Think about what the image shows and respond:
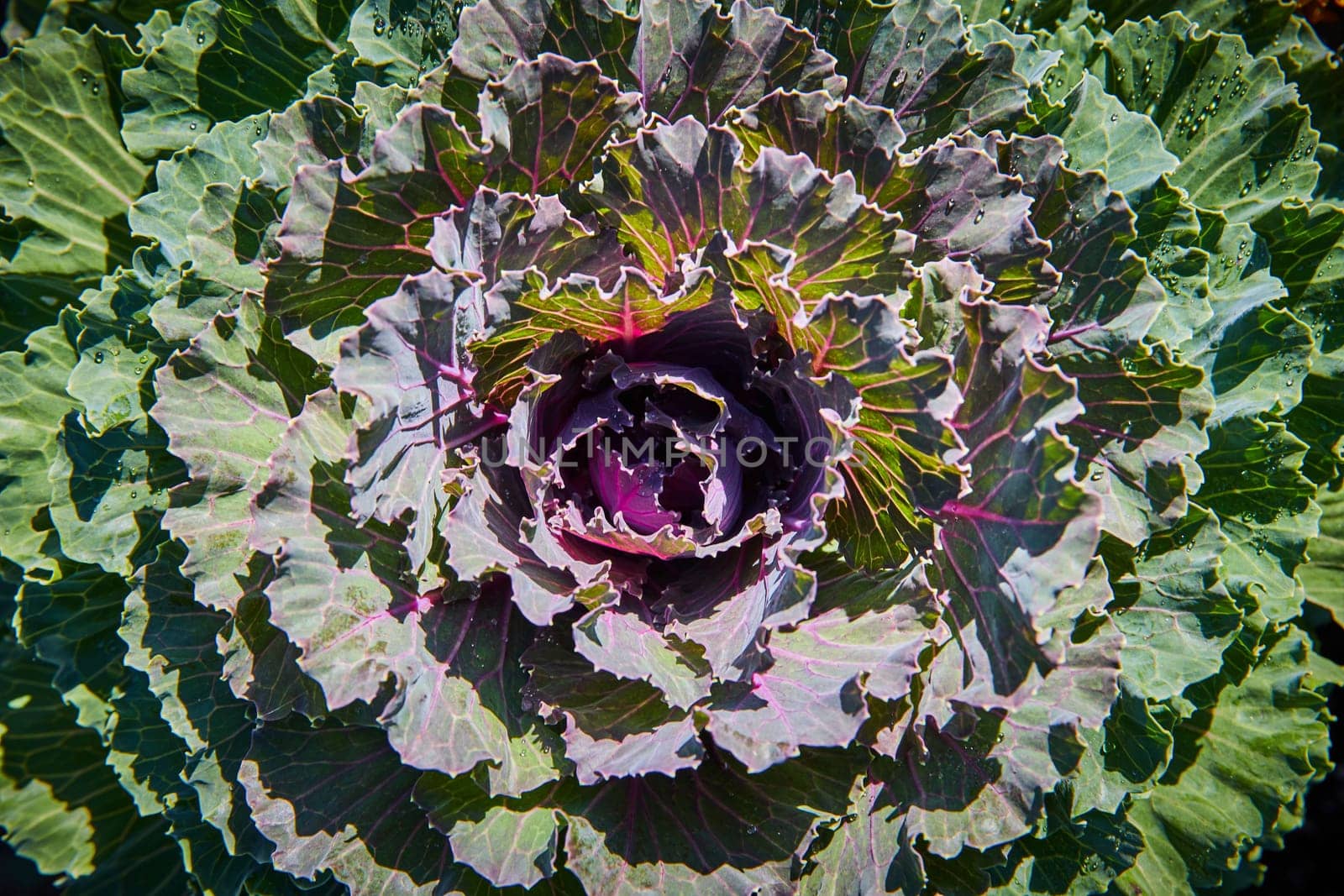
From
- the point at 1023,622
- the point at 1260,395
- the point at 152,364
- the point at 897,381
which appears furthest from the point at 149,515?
the point at 1260,395

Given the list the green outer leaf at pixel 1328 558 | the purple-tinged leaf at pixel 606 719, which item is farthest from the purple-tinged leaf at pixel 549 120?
the green outer leaf at pixel 1328 558

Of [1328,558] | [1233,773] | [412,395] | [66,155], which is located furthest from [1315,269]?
[66,155]

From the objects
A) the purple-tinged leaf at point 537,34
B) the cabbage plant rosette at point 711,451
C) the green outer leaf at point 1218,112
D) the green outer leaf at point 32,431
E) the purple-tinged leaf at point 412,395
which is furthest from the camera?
the green outer leaf at point 32,431

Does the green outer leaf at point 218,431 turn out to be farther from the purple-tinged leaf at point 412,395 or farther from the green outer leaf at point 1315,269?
the green outer leaf at point 1315,269

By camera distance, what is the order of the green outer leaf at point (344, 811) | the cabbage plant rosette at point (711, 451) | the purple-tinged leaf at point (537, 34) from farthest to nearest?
the green outer leaf at point (344, 811) → the purple-tinged leaf at point (537, 34) → the cabbage plant rosette at point (711, 451)

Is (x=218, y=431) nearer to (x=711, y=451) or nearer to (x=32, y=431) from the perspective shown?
(x=32, y=431)

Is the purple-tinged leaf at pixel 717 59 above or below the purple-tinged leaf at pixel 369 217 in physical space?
above

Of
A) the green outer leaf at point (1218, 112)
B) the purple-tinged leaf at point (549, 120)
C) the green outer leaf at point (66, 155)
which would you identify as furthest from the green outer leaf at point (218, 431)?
the green outer leaf at point (1218, 112)

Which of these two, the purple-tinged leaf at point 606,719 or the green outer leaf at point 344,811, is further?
the green outer leaf at point 344,811

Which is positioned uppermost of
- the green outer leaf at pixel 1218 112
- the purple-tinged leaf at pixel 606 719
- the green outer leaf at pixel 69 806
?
the green outer leaf at pixel 1218 112
